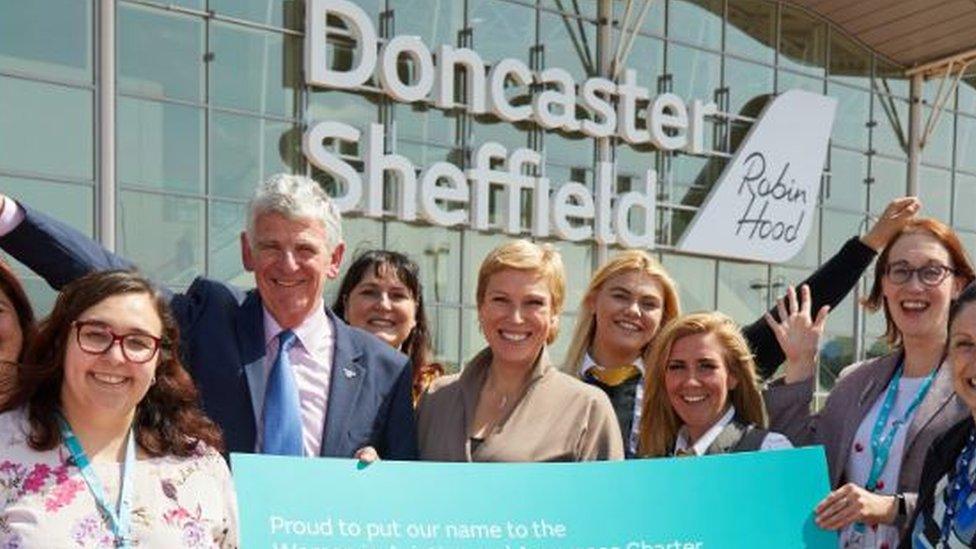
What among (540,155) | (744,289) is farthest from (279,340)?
(744,289)

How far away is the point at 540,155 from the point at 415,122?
2.11 m

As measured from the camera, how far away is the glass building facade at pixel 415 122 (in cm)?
1131

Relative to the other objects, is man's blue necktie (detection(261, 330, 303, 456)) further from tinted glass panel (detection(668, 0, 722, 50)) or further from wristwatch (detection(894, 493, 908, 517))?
tinted glass panel (detection(668, 0, 722, 50))

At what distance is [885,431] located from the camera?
2.95 meters

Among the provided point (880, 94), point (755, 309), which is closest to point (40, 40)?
point (755, 309)

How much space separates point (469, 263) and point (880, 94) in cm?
1060

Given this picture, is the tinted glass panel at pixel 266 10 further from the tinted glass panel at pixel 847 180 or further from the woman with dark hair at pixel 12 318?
the tinted glass panel at pixel 847 180

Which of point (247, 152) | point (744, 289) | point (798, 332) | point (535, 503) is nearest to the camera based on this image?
point (535, 503)

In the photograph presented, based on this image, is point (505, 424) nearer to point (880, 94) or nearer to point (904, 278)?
point (904, 278)

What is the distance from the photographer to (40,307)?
10.4 meters

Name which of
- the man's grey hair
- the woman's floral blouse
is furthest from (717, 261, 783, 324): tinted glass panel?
the woman's floral blouse

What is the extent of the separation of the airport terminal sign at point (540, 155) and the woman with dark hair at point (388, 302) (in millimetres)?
8809

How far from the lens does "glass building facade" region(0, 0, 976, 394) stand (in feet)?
37.1

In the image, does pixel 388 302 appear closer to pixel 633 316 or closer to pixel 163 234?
pixel 633 316
